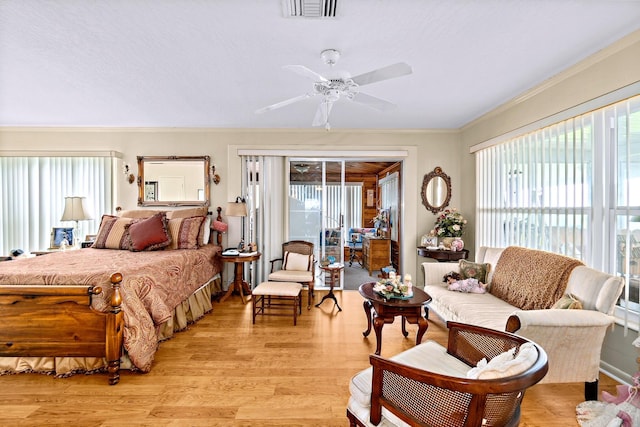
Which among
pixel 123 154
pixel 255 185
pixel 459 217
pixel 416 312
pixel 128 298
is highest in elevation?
pixel 123 154

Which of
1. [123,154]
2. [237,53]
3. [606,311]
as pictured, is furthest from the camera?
[123,154]

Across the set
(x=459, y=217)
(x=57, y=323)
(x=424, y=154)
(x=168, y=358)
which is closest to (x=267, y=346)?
(x=168, y=358)

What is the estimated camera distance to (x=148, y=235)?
147 inches

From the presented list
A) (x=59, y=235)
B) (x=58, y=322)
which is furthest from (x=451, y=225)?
(x=59, y=235)

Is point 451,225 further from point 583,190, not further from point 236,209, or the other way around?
point 236,209

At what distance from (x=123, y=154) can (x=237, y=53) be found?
3352mm

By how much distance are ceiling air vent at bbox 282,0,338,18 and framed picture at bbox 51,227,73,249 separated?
4585 mm

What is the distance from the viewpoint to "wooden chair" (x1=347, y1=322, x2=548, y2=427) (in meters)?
1.09

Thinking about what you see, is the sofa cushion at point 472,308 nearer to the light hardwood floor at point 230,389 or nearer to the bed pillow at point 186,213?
the light hardwood floor at point 230,389

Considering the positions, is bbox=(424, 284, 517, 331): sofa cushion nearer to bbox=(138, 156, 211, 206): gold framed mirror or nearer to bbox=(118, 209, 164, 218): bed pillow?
bbox=(138, 156, 211, 206): gold framed mirror

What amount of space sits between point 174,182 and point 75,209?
1356 mm

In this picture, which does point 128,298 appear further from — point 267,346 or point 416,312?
point 416,312

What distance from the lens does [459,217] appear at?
14.4 ft

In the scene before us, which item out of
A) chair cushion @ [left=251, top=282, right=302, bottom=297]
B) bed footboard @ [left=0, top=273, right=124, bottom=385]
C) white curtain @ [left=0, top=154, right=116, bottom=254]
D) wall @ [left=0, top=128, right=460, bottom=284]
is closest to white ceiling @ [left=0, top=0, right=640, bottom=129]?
wall @ [left=0, top=128, right=460, bottom=284]
